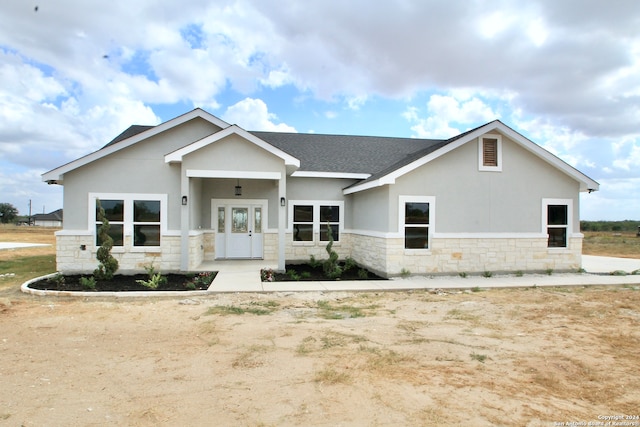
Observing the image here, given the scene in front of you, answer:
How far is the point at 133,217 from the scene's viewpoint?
40.5ft

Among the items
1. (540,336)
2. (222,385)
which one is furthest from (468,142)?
(222,385)

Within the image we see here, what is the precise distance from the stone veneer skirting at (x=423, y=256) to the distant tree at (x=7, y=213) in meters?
78.3

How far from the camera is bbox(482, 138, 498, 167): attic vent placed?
40.9 ft

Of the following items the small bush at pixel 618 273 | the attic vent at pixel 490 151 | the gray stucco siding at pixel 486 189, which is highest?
the attic vent at pixel 490 151

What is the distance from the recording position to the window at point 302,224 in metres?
15.3

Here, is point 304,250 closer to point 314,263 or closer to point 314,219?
point 314,263

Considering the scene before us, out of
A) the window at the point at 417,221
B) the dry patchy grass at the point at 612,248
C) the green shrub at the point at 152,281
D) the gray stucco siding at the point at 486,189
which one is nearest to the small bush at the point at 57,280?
the green shrub at the point at 152,281

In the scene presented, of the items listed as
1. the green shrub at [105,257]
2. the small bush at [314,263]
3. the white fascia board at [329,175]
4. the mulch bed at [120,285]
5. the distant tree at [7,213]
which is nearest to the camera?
the mulch bed at [120,285]

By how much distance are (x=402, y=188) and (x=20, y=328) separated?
9435mm

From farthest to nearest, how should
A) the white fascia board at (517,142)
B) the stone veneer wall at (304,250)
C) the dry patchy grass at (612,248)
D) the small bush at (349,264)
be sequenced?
the dry patchy grass at (612,248) → the stone veneer wall at (304,250) → the small bush at (349,264) → the white fascia board at (517,142)

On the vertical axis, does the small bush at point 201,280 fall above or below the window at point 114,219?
below

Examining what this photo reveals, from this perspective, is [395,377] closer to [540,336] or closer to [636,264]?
[540,336]

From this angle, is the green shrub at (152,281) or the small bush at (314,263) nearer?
the green shrub at (152,281)

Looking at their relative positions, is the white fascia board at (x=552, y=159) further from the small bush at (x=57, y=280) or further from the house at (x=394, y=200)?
the small bush at (x=57, y=280)
